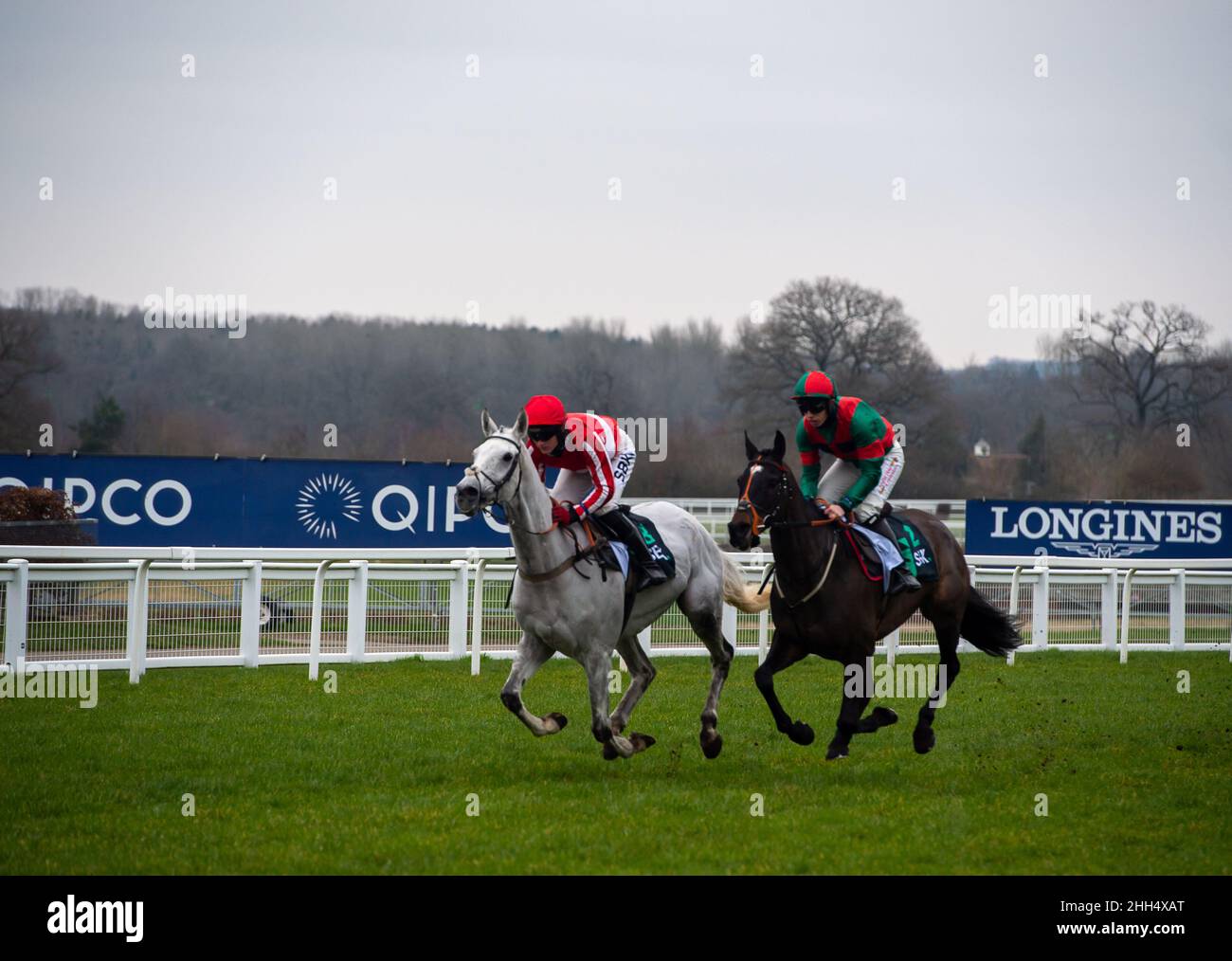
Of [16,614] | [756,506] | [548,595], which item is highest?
[756,506]

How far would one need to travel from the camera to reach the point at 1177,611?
44.8ft

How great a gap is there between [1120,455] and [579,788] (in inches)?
1057

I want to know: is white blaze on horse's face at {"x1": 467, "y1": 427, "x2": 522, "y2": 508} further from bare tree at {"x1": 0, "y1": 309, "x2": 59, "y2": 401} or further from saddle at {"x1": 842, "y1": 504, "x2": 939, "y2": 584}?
bare tree at {"x1": 0, "y1": 309, "x2": 59, "y2": 401}

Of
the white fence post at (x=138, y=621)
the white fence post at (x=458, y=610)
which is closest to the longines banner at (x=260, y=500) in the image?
the white fence post at (x=458, y=610)

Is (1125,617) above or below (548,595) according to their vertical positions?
below

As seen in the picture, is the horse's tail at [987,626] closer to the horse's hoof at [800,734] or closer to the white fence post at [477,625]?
the horse's hoof at [800,734]

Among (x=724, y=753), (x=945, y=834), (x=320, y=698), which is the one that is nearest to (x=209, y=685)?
(x=320, y=698)

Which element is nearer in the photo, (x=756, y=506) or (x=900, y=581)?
(x=756, y=506)

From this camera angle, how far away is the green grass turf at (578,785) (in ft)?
16.1

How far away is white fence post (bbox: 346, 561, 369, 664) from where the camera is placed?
11.3 meters

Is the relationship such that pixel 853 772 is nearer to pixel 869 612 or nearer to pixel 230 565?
pixel 869 612

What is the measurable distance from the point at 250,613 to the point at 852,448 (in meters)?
5.48

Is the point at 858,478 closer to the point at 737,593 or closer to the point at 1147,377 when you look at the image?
the point at 737,593

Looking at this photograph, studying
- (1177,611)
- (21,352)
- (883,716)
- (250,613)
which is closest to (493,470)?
(883,716)
